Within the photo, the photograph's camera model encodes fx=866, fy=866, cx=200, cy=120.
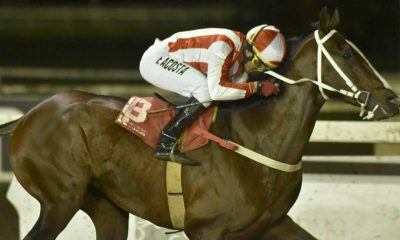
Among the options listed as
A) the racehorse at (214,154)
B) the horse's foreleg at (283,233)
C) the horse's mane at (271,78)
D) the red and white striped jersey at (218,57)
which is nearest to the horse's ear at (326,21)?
the racehorse at (214,154)

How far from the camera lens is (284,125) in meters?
4.56

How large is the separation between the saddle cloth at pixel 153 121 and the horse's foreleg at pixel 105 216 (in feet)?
1.93

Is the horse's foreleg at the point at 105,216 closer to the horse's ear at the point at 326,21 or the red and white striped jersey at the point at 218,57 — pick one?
the red and white striped jersey at the point at 218,57

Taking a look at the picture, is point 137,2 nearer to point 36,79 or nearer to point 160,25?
point 160,25

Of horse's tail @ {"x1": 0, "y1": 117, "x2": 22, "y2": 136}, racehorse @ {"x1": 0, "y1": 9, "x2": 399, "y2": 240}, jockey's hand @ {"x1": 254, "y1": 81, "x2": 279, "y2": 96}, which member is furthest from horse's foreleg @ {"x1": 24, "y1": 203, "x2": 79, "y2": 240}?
jockey's hand @ {"x1": 254, "y1": 81, "x2": 279, "y2": 96}

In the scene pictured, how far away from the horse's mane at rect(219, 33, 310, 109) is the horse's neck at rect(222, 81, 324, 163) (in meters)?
0.02

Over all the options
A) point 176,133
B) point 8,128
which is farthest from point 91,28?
point 176,133

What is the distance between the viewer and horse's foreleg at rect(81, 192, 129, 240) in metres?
5.12

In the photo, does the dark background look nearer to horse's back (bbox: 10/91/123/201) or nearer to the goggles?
horse's back (bbox: 10/91/123/201)

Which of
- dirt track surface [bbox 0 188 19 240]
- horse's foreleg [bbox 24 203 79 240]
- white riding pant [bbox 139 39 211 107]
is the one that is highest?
white riding pant [bbox 139 39 211 107]

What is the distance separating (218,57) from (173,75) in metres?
0.38

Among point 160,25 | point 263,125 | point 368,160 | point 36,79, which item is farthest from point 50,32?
point 263,125

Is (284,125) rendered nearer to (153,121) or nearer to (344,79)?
(344,79)

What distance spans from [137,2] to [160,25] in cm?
41
